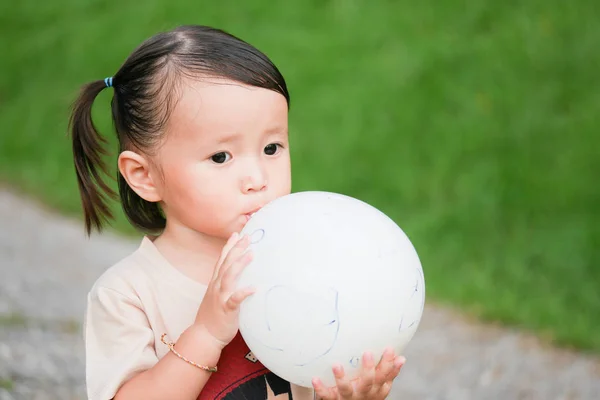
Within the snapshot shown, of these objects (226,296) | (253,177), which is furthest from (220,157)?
(226,296)

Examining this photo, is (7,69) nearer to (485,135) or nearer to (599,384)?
(485,135)

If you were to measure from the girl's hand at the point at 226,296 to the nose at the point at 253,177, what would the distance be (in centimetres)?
17

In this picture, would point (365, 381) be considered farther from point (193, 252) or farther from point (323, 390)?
point (193, 252)

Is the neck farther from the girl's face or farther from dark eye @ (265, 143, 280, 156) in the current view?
dark eye @ (265, 143, 280, 156)

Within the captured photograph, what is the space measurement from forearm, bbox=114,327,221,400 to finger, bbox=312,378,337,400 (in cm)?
→ 32

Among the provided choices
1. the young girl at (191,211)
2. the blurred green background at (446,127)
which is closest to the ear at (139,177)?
the young girl at (191,211)

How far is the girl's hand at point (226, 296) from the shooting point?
252cm

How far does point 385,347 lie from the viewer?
8.21 feet

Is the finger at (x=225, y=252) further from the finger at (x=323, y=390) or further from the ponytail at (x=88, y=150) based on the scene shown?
the ponytail at (x=88, y=150)

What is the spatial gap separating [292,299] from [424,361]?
11.9 feet

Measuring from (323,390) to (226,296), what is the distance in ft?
1.24

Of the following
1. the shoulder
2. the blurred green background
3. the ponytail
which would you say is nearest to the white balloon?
the shoulder

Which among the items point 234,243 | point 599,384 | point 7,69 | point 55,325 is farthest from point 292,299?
point 7,69

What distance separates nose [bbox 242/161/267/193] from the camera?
269 cm
